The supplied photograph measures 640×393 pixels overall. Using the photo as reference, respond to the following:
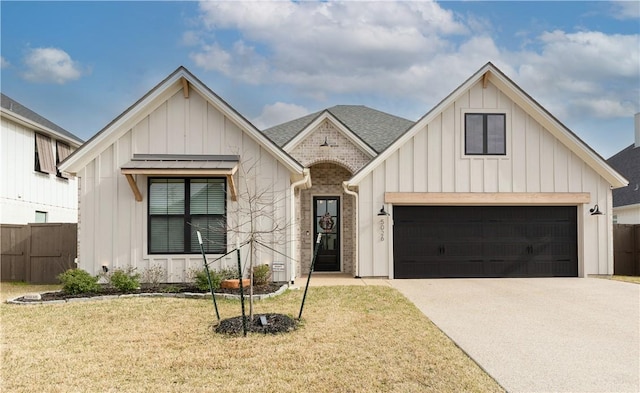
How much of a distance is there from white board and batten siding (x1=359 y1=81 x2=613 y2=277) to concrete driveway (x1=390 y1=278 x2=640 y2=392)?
134cm

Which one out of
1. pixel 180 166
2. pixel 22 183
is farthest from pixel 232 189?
pixel 22 183

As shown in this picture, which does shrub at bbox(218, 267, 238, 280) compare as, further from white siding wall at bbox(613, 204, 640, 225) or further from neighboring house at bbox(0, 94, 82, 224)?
white siding wall at bbox(613, 204, 640, 225)

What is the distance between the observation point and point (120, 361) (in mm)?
5426

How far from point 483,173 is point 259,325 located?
885 centimetres

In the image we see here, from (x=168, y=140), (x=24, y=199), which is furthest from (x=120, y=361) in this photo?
(x=24, y=199)

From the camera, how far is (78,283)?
1002 centimetres

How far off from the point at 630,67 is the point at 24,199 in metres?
22.1

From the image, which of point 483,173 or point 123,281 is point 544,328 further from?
point 123,281

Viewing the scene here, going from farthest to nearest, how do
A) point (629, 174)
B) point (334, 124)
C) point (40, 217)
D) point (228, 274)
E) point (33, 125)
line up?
point (629, 174) → point (40, 217) → point (33, 125) → point (334, 124) → point (228, 274)

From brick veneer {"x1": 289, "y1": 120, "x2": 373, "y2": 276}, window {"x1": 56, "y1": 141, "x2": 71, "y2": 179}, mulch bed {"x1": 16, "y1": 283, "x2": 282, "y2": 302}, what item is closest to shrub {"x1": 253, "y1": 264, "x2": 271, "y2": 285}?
mulch bed {"x1": 16, "y1": 283, "x2": 282, "y2": 302}

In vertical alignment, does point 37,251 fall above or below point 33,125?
below

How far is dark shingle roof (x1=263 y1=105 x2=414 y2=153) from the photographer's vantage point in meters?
15.4

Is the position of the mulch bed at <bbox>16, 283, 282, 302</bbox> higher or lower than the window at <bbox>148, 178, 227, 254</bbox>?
lower

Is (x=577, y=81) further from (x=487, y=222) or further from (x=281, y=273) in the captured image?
(x=281, y=273)
